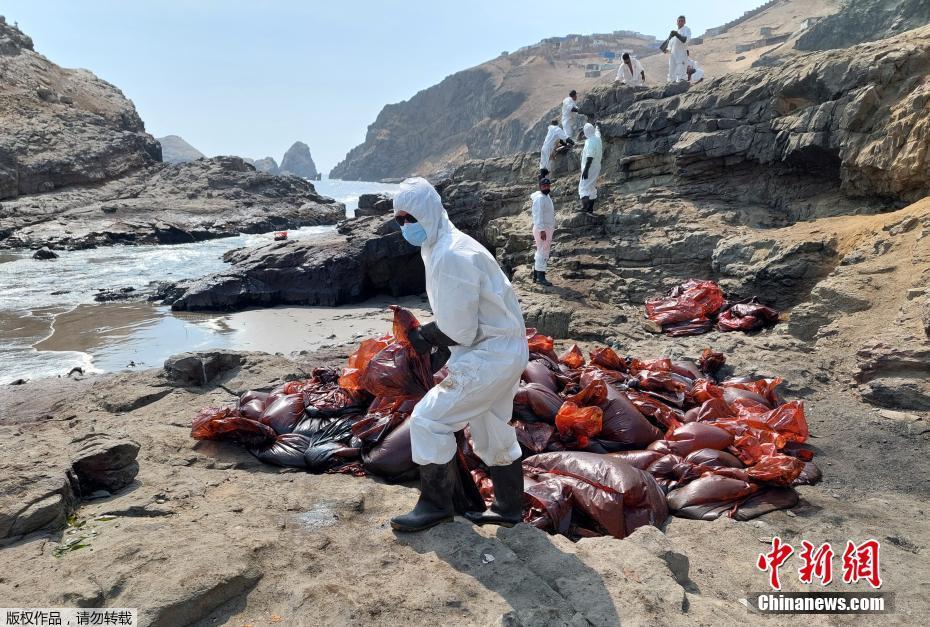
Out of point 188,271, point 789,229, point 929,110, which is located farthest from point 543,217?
point 188,271

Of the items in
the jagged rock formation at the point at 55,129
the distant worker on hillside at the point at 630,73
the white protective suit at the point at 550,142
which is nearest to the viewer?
the white protective suit at the point at 550,142

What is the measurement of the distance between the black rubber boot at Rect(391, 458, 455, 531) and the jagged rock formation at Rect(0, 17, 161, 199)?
2803 centimetres

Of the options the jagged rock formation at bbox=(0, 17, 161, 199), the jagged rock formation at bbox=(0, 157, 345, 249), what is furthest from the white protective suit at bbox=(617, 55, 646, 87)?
the jagged rock formation at bbox=(0, 17, 161, 199)

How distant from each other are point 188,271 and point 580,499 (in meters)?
15.4

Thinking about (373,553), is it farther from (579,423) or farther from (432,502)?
(579,423)

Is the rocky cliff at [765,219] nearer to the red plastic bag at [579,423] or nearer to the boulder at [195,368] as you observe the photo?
the red plastic bag at [579,423]

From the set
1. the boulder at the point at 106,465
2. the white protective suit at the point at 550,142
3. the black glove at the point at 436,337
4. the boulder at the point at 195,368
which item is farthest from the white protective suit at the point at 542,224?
the boulder at the point at 106,465

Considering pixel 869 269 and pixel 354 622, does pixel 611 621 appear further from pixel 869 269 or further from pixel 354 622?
pixel 869 269

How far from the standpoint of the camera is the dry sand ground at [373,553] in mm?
2115

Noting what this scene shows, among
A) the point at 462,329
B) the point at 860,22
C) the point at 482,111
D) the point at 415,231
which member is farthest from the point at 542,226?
the point at 482,111

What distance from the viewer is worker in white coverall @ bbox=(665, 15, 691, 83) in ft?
41.5

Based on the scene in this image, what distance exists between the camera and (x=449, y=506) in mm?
2754

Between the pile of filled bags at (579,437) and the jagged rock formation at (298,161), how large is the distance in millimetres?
154437

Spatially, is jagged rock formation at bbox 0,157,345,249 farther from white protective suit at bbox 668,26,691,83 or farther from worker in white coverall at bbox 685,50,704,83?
worker in white coverall at bbox 685,50,704,83
